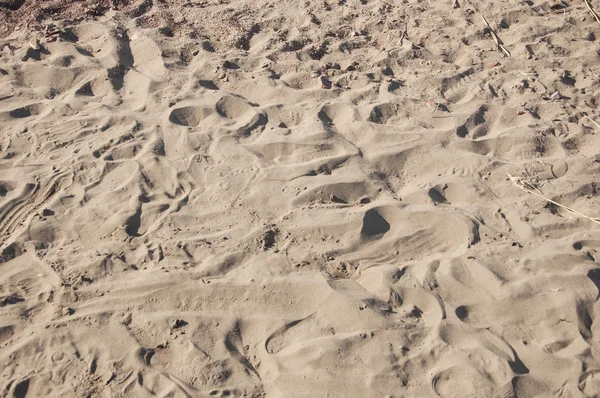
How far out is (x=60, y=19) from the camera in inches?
195

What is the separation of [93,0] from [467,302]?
394 cm

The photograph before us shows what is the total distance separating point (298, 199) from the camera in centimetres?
350

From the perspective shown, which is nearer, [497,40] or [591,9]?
[497,40]

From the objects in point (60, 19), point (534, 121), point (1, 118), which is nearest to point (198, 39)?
point (60, 19)

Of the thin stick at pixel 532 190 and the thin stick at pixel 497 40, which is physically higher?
the thin stick at pixel 497 40

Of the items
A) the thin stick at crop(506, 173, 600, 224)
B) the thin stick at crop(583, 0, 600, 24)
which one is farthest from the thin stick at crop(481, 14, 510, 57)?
the thin stick at crop(506, 173, 600, 224)

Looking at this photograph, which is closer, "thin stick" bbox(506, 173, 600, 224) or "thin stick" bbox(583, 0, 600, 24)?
"thin stick" bbox(506, 173, 600, 224)

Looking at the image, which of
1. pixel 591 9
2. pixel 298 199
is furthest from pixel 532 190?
pixel 591 9

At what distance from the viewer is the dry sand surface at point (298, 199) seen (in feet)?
9.06

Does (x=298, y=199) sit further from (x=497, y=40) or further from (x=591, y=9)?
(x=591, y=9)

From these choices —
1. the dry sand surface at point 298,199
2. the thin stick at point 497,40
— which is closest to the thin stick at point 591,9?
the dry sand surface at point 298,199

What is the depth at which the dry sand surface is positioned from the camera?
2.76m

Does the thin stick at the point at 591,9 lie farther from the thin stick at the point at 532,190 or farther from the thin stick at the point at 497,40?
the thin stick at the point at 532,190

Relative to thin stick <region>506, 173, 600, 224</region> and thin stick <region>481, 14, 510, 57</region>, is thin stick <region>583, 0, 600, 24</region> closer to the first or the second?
thin stick <region>481, 14, 510, 57</region>
